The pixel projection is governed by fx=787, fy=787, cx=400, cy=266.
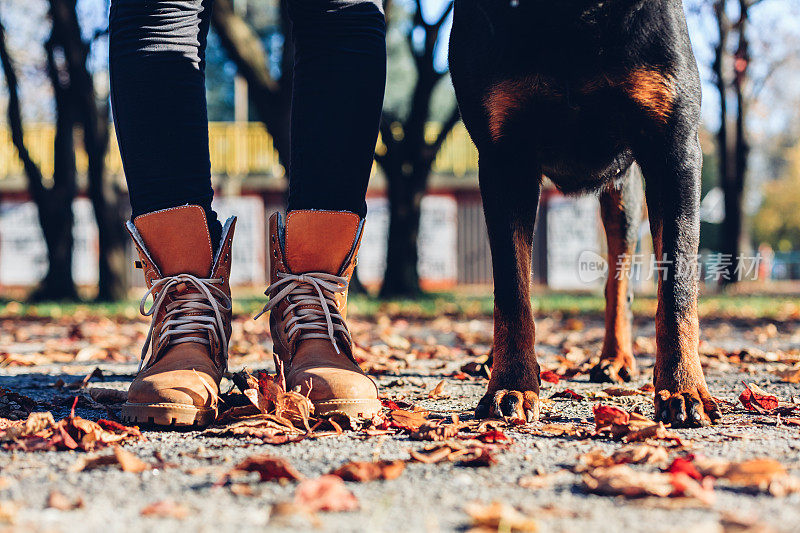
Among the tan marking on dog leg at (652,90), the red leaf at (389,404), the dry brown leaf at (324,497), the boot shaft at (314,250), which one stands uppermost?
the tan marking on dog leg at (652,90)

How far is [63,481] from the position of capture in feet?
4.63

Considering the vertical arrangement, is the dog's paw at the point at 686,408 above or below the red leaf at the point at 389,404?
above

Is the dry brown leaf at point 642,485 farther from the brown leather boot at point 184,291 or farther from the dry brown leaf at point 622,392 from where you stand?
the dry brown leaf at point 622,392

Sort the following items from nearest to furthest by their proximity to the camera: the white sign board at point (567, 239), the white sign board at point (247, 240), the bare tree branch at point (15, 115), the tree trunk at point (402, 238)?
the tree trunk at point (402, 238) → the bare tree branch at point (15, 115) → the white sign board at point (567, 239) → the white sign board at point (247, 240)

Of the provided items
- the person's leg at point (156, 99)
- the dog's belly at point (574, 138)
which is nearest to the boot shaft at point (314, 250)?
the person's leg at point (156, 99)

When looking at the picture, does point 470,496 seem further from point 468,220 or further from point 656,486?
point 468,220

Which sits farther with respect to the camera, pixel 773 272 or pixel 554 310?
pixel 773 272

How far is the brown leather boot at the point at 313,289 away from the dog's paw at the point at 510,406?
0.29 m

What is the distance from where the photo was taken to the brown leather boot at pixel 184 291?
2154mm

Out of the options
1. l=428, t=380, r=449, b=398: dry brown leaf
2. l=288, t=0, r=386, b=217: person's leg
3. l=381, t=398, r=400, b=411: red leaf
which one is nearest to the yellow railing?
l=428, t=380, r=449, b=398: dry brown leaf

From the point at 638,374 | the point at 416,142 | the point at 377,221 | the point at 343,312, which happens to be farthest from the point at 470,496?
the point at 377,221

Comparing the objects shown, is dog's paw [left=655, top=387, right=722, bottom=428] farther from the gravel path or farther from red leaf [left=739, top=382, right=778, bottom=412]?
red leaf [left=739, top=382, right=778, bottom=412]

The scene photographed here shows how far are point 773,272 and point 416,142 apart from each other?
25229mm

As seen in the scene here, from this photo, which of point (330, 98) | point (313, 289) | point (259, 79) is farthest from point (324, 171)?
point (259, 79)
